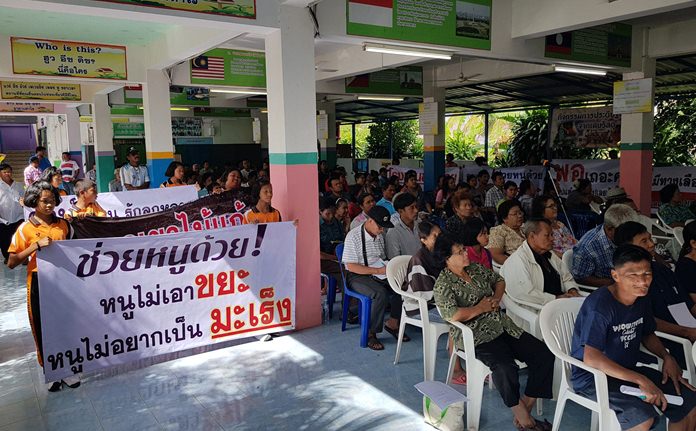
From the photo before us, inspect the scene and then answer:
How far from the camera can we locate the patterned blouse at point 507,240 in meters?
4.92

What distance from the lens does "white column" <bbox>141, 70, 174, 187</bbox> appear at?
862 centimetres

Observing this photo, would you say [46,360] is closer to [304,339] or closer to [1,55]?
[304,339]

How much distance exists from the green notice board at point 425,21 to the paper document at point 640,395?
422 cm

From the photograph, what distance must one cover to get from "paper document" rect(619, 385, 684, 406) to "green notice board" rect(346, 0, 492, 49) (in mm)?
4218

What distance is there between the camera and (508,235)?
4945mm

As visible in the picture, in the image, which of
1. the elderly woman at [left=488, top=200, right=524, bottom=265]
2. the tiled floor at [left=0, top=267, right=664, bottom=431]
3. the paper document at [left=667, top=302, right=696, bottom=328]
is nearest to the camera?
the paper document at [left=667, top=302, right=696, bottom=328]

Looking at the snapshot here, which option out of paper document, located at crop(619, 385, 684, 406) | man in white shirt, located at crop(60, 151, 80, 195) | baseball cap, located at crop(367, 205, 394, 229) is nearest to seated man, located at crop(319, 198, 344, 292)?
baseball cap, located at crop(367, 205, 394, 229)

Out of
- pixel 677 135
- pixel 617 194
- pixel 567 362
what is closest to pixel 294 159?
pixel 567 362

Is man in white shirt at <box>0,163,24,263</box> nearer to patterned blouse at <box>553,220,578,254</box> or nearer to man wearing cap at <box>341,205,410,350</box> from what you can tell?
man wearing cap at <box>341,205,410,350</box>

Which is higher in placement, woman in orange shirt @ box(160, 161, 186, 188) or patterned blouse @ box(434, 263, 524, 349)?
woman in orange shirt @ box(160, 161, 186, 188)

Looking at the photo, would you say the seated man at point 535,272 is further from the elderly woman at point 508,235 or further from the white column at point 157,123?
the white column at point 157,123

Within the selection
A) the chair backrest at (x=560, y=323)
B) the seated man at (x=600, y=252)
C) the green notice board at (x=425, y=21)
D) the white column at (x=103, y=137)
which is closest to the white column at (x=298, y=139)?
the green notice board at (x=425, y=21)

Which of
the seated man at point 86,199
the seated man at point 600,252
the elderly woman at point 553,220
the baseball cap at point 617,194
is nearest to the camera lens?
the seated man at point 600,252

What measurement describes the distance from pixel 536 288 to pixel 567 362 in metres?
0.92
